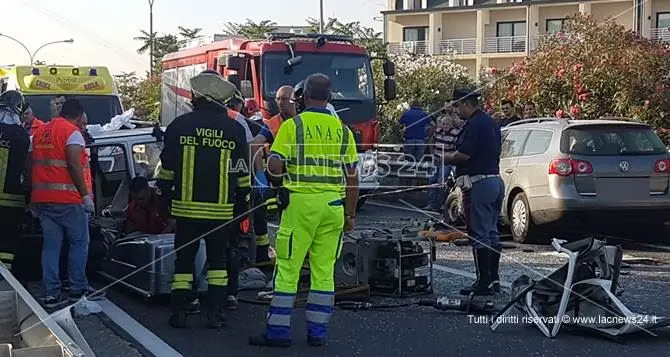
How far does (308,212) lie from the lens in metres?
7.21

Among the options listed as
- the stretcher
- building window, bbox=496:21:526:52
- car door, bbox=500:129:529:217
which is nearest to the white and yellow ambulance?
car door, bbox=500:129:529:217

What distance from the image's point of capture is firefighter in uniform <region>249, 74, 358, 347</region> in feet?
23.7

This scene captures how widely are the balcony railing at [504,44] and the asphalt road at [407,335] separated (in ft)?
164

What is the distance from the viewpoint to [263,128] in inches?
381

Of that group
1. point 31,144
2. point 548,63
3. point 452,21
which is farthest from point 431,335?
point 452,21

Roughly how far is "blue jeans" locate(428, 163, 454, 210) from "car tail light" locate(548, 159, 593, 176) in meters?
4.33

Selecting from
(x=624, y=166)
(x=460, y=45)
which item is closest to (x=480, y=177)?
(x=624, y=166)

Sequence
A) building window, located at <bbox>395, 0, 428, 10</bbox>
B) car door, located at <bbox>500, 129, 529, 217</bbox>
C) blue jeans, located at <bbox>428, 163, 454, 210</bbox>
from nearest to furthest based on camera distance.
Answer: car door, located at <bbox>500, 129, 529, 217</bbox>, blue jeans, located at <bbox>428, 163, 454, 210</bbox>, building window, located at <bbox>395, 0, 428, 10</bbox>

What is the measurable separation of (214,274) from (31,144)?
8.04 ft

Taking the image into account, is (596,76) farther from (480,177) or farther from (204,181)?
(204,181)

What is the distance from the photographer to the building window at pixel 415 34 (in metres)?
64.1

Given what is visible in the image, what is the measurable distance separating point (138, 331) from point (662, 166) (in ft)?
25.0

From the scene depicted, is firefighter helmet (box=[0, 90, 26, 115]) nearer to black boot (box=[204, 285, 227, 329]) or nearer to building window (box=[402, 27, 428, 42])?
black boot (box=[204, 285, 227, 329])

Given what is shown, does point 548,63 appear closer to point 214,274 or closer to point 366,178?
point 366,178
